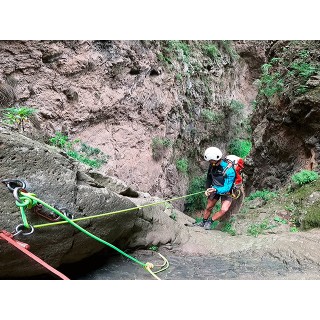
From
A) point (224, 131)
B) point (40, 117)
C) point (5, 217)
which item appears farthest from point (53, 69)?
point (224, 131)

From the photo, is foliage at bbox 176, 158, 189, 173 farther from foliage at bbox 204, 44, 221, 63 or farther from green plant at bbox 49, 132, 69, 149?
foliage at bbox 204, 44, 221, 63

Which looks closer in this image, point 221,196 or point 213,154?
point 213,154

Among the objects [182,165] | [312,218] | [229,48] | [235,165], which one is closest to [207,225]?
[235,165]

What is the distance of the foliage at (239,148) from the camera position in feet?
50.1

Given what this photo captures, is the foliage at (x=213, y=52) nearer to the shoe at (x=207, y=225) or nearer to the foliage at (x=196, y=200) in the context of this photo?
the foliage at (x=196, y=200)

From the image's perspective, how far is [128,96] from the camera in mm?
8633

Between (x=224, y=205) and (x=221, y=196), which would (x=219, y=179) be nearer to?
(x=221, y=196)

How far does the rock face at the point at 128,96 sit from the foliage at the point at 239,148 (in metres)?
2.32

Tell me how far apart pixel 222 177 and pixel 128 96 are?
458 centimetres

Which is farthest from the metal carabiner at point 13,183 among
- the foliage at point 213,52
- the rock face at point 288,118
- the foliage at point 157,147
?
the foliage at point 213,52

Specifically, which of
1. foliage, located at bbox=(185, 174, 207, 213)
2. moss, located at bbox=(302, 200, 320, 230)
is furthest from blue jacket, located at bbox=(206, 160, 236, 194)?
foliage, located at bbox=(185, 174, 207, 213)

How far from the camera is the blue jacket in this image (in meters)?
5.32

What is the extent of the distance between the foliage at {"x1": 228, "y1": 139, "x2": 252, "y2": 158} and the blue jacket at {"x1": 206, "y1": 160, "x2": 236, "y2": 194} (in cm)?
1026

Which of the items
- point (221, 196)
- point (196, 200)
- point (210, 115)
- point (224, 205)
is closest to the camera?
point (224, 205)
